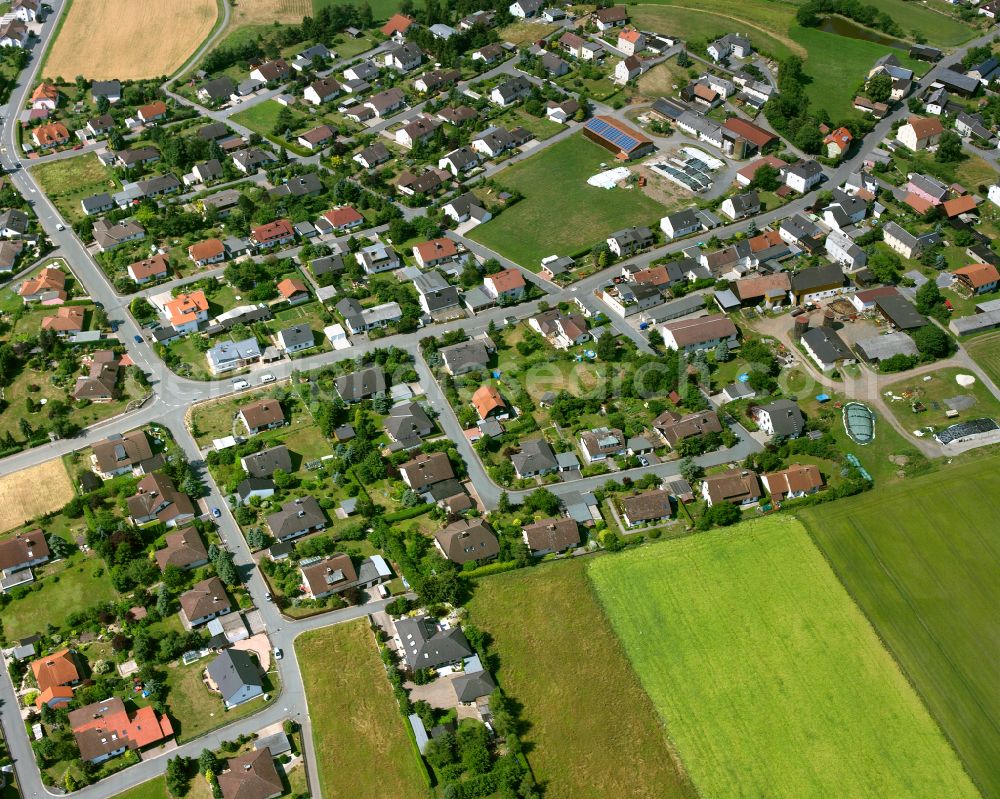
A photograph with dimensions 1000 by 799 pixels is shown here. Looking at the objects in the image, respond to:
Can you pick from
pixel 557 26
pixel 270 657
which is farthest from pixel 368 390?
pixel 557 26

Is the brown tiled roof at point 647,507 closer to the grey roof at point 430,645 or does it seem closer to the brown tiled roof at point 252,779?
the grey roof at point 430,645

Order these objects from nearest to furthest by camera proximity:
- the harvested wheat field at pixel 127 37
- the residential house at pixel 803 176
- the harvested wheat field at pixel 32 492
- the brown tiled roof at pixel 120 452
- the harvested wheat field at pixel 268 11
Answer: the harvested wheat field at pixel 32 492 → the brown tiled roof at pixel 120 452 → the residential house at pixel 803 176 → the harvested wheat field at pixel 127 37 → the harvested wheat field at pixel 268 11

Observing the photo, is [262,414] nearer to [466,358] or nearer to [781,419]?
[466,358]

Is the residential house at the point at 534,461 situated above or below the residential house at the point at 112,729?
above

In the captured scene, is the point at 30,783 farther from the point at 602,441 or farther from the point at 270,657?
the point at 602,441

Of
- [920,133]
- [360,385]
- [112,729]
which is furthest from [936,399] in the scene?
[112,729]

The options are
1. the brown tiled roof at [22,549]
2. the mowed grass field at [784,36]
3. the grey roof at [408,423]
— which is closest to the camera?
the brown tiled roof at [22,549]

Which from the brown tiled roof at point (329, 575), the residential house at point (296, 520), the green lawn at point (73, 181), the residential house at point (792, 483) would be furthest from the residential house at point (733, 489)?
the green lawn at point (73, 181)
